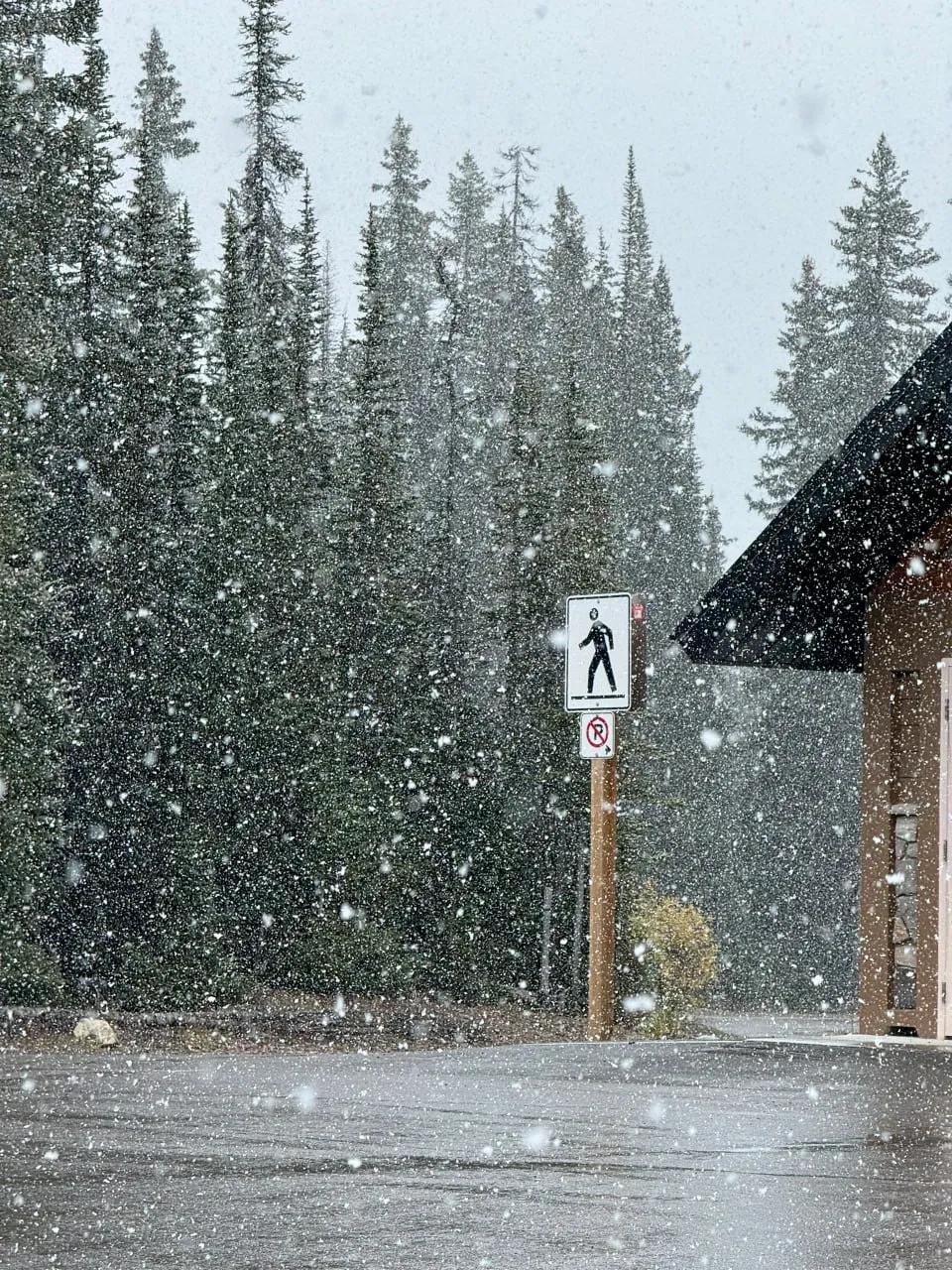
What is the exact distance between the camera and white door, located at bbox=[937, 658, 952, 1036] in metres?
15.0

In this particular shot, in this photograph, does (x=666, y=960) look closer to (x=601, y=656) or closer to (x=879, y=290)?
(x=601, y=656)

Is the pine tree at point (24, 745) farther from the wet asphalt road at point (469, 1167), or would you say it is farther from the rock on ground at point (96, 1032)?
the wet asphalt road at point (469, 1167)

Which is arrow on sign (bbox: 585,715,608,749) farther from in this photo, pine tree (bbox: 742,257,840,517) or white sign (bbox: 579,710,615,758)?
pine tree (bbox: 742,257,840,517)

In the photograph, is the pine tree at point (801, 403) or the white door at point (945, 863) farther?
the pine tree at point (801, 403)

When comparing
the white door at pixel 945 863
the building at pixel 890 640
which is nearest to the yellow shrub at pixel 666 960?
the building at pixel 890 640

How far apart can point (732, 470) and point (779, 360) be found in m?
61.5

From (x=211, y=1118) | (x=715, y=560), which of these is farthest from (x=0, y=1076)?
(x=715, y=560)

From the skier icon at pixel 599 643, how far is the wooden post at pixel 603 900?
56cm

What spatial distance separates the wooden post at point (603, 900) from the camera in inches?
550

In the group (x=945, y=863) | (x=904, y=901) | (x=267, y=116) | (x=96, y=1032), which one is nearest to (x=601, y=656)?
(x=945, y=863)

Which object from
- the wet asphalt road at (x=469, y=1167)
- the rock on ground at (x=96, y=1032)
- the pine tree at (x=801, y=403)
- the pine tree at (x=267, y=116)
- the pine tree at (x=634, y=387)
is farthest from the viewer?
the pine tree at (x=634, y=387)

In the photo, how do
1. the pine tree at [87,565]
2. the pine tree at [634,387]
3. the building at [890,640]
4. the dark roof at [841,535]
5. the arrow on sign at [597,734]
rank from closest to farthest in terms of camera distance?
the arrow on sign at [597,734] → the dark roof at [841,535] → the building at [890,640] → the pine tree at [87,565] → the pine tree at [634,387]

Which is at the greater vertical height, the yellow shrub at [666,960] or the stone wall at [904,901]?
the stone wall at [904,901]

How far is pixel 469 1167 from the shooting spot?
6383 mm
